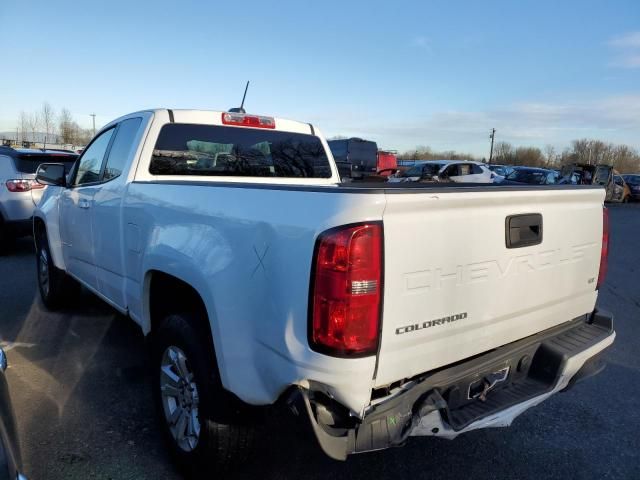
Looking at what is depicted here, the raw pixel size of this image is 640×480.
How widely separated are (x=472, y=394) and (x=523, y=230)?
31.4 inches

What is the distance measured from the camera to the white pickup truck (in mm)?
1788

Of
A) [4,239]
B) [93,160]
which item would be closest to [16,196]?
[4,239]

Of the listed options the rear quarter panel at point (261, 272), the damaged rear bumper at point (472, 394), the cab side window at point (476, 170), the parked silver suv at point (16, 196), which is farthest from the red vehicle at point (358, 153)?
the rear quarter panel at point (261, 272)

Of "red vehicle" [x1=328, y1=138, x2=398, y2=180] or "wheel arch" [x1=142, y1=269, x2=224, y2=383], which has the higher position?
"red vehicle" [x1=328, y1=138, x2=398, y2=180]

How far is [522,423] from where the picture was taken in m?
3.26

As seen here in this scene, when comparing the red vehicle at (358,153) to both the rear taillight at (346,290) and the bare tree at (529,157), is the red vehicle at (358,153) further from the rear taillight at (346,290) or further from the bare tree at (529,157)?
the bare tree at (529,157)

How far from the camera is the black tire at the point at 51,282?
4938 millimetres

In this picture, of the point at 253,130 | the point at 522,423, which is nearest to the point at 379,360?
the point at 522,423

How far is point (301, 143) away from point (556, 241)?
2396 millimetres

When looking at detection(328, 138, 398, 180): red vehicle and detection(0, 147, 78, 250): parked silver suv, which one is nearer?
detection(0, 147, 78, 250): parked silver suv

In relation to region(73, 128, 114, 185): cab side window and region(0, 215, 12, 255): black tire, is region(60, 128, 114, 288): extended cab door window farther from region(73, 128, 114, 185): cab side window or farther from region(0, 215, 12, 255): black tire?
region(0, 215, 12, 255): black tire

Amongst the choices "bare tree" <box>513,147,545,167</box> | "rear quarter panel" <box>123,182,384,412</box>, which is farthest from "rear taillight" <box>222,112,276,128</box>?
"bare tree" <box>513,147,545,167</box>

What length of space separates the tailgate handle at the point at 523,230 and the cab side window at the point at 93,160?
310 cm

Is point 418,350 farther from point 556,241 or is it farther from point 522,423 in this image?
point 522,423
